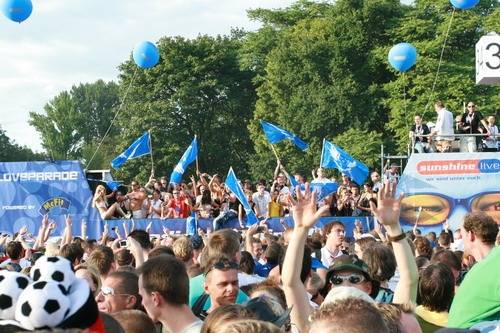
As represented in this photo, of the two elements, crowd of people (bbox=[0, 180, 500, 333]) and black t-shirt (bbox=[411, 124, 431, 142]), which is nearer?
crowd of people (bbox=[0, 180, 500, 333])

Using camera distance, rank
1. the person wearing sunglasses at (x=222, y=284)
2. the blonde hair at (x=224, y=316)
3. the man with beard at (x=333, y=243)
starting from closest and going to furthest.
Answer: the blonde hair at (x=224, y=316) < the person wearing sunglasses at (x=222, y=284) < the man with beard at (x=333, y=243)

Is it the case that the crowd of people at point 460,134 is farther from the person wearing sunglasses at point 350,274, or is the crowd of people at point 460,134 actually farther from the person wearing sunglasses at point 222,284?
the person wearing sunglasses at point 222,284

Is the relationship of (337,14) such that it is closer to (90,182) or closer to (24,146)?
(90,182)

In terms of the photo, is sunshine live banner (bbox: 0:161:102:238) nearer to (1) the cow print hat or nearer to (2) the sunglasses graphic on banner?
(2) the sunglasses graphic on banner

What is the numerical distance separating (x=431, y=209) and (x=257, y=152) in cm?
3815

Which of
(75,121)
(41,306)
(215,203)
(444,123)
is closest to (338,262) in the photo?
(41,306)

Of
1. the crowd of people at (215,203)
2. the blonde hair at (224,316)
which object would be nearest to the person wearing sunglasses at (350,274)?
the blonde hair at (224,316)

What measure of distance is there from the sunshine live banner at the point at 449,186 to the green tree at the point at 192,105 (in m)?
39.6

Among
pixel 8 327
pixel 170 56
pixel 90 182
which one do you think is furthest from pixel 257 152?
pixel 8 327

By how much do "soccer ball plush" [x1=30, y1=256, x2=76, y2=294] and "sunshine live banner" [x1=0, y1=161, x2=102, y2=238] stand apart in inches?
626

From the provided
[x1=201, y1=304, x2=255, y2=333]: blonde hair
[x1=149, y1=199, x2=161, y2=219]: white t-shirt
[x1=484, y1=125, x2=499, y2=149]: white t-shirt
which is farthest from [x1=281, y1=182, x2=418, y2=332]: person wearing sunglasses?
[x1=484, y1=125, x2=499, y2=149]: white t-shirt

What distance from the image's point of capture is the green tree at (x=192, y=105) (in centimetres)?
5975

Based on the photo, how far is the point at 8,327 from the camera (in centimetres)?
302

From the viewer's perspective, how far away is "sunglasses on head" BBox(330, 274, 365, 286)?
5.25 meters
